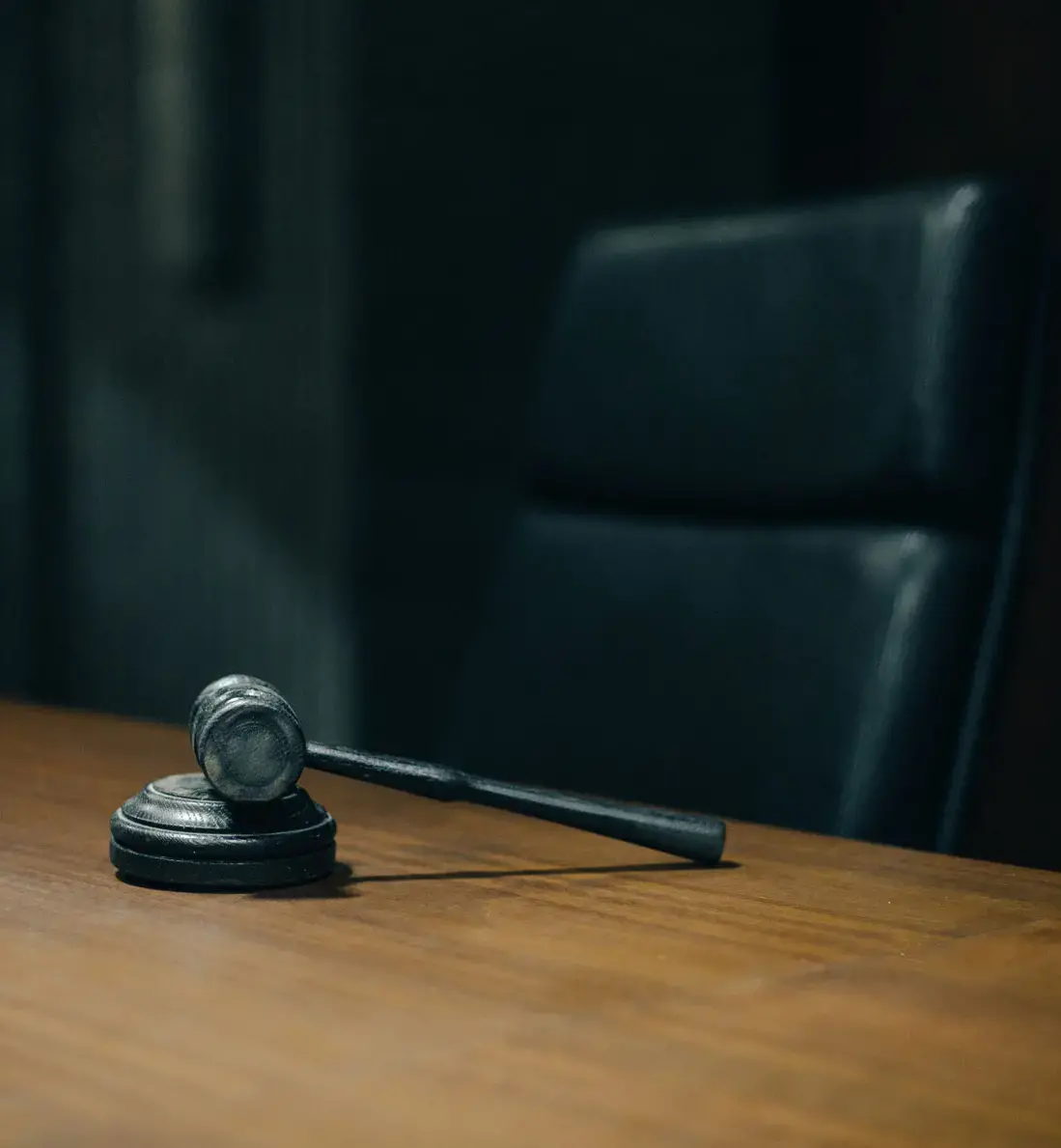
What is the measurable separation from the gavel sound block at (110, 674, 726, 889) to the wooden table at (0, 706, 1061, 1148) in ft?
0.04

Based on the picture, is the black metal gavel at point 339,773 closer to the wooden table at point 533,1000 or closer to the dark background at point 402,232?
the wooden table at point 533,1000

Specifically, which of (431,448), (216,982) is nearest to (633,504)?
(216,982)

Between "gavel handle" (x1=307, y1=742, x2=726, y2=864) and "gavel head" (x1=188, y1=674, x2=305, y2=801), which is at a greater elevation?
"gavel head" (x1=188, y1=674, x2=305, y2=801)

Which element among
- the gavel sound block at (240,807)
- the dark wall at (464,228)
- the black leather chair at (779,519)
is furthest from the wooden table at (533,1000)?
the dark wall at (464,228)

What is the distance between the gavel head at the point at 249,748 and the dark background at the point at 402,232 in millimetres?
1616

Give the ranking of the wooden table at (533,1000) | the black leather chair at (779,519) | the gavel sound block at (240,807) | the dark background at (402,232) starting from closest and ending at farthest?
the wooden table at (533,1000) < the gavel sound block at (240,807) < the black leather chair at (779,519) < the dark background at (402,232)

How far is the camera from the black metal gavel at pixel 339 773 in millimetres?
694

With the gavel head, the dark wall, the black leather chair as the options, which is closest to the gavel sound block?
the gavel head

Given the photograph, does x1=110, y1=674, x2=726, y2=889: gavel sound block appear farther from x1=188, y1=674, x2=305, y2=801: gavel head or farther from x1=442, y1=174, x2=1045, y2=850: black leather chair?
x1=442, y1=174, x2=1045, y2=850: black leather chair

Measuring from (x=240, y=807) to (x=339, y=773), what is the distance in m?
0.06

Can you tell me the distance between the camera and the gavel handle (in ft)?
2.44

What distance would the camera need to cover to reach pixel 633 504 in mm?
1322

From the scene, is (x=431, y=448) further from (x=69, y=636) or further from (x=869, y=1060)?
(x=869, y=1060)

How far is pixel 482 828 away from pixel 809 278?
1.89 ft
